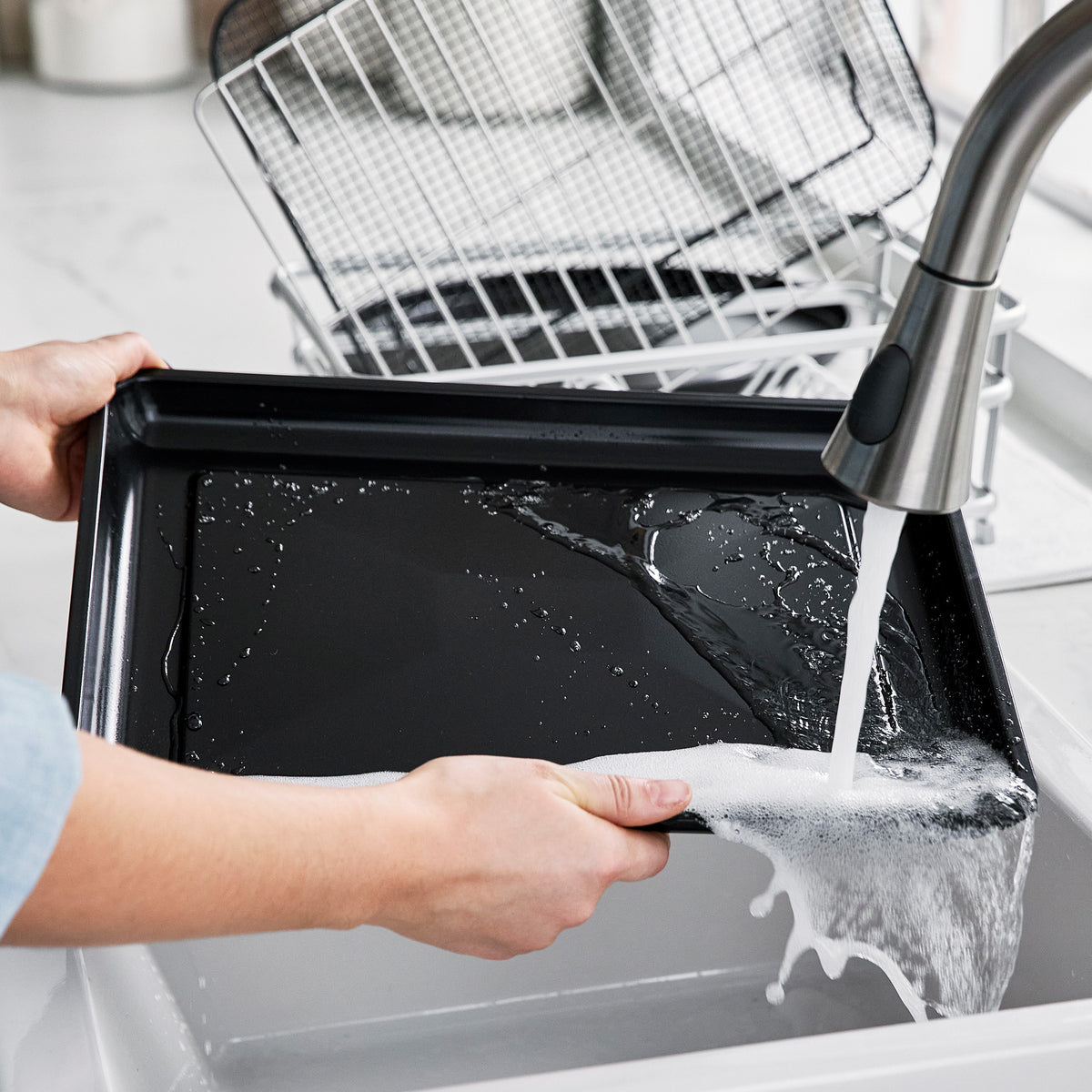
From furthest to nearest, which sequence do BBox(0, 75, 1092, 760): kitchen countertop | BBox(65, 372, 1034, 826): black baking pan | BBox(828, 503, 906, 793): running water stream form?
BBox(0, 75, 1092, 760): kitchen countertop
BBox(65, 372, 1034, 826): black baking pan
BBox(828, 503, 906, 793): running water stream

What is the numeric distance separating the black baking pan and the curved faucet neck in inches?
9.3

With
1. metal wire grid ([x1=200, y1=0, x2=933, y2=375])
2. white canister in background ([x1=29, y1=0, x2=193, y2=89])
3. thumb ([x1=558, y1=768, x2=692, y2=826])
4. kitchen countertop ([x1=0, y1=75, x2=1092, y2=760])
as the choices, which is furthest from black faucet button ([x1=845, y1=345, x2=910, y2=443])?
white canister in background ([x1=29, y1=0, x2=193, y2=89])

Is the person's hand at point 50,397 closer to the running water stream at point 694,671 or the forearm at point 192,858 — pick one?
the running water stream at point 694,671

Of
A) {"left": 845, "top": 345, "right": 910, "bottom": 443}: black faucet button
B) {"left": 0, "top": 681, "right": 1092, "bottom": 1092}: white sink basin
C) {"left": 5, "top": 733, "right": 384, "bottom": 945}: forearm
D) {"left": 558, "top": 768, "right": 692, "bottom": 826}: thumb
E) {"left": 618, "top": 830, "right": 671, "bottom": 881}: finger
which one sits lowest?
{"left": 0, "top": 681, "right": 1092, "bottom": 1092}: white sink basin

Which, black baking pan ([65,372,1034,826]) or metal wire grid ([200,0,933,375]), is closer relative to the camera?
black baking pan ([65,372,1034,826])

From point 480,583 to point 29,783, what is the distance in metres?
0.30

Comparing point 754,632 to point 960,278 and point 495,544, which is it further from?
point 960,278

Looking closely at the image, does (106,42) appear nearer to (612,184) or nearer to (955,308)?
(612,184)

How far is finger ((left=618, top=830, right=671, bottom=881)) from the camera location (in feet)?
1.52

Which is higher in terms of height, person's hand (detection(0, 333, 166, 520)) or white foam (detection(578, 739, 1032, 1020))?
person's hand (detection(0, 333, 166, 520))

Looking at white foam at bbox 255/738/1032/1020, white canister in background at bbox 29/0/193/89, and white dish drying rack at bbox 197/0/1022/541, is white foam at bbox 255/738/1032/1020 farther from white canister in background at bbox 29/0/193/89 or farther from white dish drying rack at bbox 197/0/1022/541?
white canister in background at bbox 29/0/193/89

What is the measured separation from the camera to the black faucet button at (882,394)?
0.34 meters

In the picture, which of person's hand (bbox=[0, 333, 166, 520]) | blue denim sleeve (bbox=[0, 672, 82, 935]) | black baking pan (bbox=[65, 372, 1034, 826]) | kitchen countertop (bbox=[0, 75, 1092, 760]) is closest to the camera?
blue denim sleeve (bbox=[0, 672, 82, 935])

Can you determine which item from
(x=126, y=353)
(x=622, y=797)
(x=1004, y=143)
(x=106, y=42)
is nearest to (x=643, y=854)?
(x=622, y=797)
